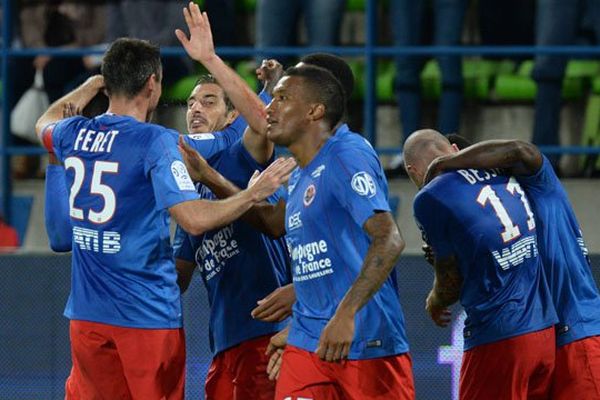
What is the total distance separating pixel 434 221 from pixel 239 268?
102cm

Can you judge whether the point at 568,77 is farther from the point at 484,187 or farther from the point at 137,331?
the point at 137,331

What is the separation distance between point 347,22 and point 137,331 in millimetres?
5759

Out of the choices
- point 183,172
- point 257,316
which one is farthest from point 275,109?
point 257,316

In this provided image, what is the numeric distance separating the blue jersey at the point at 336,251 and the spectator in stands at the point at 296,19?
4.88 metres

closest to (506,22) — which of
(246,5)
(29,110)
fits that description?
(246,5)

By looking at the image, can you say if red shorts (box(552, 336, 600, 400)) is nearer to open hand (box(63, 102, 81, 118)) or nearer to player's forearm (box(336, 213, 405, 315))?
player's forearm (box(336, 213, 405, 315))

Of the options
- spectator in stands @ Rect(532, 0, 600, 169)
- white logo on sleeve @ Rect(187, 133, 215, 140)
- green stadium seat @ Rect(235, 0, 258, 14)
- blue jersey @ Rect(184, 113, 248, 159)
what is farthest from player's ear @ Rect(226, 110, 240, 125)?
green stadium seat @ Rect(235, 0, 258, 14)

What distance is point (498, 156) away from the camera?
6125 mm

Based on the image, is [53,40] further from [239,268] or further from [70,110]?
[239,268]

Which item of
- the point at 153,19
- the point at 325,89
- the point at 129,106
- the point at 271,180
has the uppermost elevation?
the point at 325,89

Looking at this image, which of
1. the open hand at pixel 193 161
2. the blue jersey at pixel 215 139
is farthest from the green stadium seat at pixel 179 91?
the open hand at pixel 193 161

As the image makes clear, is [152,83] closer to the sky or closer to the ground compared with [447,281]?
closer to the sky

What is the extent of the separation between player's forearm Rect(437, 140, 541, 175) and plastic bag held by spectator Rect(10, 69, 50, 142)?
554cm

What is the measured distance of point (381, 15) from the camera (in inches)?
456
